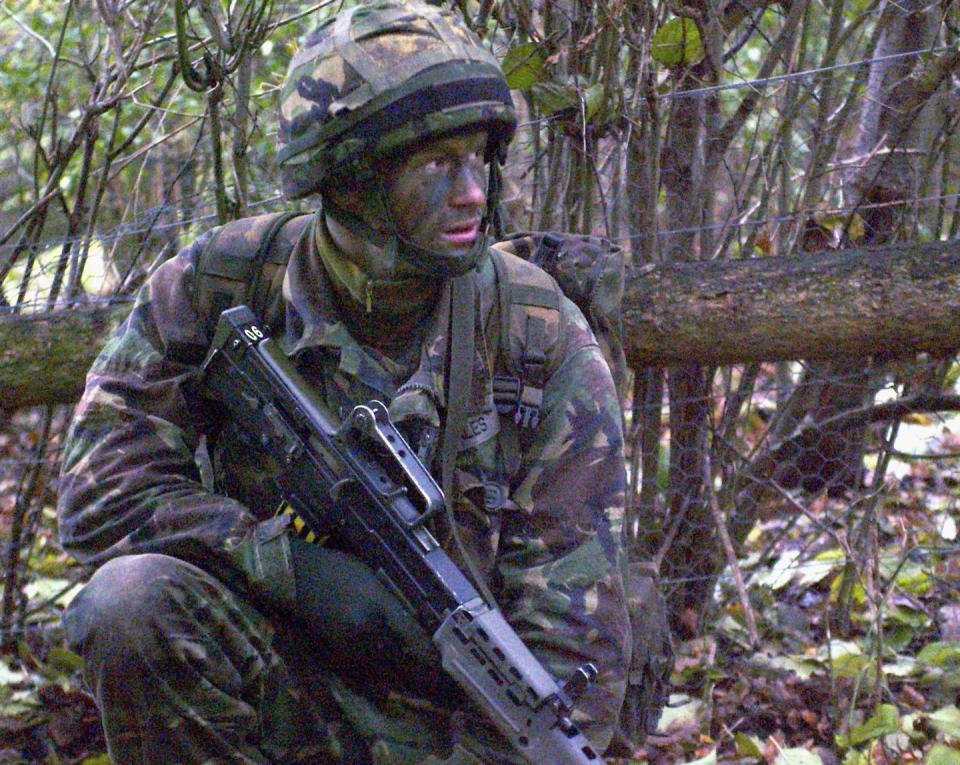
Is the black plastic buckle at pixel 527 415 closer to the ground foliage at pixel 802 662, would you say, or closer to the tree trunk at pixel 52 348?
the ground foliage at pixel 802 662

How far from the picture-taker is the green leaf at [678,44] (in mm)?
3121

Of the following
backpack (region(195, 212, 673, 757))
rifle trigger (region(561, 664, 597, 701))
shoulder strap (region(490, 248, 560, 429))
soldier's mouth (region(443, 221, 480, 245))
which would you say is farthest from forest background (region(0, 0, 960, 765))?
rifle trigger (region(561, 664, 597, 701))

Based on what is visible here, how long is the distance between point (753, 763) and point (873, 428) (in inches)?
48.1

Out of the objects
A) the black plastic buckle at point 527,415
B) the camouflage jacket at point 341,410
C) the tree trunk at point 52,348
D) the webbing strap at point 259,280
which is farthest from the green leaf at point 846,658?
the tree trunk at point 52,348

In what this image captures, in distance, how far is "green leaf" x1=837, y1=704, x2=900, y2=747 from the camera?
303 cm

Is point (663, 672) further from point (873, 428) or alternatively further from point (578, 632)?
point (873, 428)

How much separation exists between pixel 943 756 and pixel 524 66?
189 centimetres

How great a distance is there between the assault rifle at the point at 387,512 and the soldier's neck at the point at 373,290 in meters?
0.18

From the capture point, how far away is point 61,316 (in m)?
3.26

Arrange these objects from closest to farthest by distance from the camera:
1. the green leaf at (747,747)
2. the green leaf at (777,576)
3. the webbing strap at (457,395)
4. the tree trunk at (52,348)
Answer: the webbing strap at (457,395), the green leaf at (747,747), the tree trunk at (52,348), the green leaf at (777,576)

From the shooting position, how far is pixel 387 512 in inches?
91.6

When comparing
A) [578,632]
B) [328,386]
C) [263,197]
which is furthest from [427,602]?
[263,197]

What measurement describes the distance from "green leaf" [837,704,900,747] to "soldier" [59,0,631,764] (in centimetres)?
96

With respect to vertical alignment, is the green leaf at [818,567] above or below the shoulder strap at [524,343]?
below
